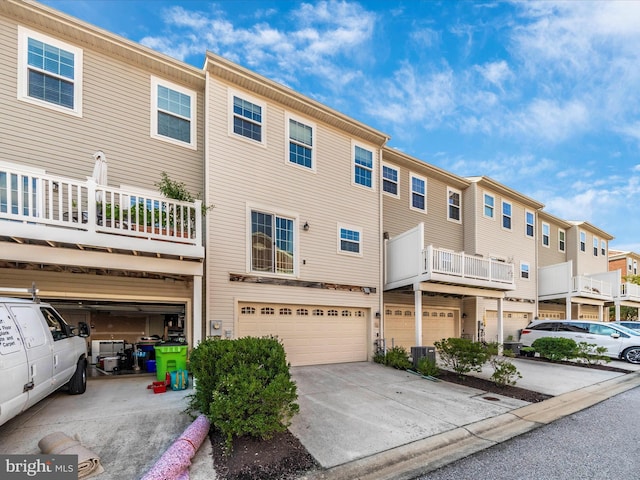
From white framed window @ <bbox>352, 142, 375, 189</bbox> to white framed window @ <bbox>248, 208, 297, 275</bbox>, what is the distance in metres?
3.25

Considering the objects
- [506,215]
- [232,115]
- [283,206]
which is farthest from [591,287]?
[232,115]

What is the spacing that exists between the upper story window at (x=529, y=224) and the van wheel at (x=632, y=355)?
724cm

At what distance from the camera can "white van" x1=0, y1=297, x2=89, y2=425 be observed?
3600 millimetres

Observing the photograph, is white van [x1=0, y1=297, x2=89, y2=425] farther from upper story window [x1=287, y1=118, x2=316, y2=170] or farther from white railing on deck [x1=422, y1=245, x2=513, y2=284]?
white railing on deck [x1=422, y1=245, x2=513, y2=284]

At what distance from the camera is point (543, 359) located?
12320mm

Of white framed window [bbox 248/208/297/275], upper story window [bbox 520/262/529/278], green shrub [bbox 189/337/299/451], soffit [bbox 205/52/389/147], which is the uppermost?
soffit [bbox 205/52/389/147]

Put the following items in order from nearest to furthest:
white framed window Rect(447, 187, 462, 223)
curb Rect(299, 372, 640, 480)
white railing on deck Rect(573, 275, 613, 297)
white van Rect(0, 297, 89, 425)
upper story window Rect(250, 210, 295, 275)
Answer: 1. white van Rect(0, 297, 89, 425)
2. curb Rect(299, 372, 640, 480)
3. upper story window Rect(250, 210, 295, 275)
4. white framed window Rect(447, 187, 462, 223)
5. white railing on deck Rect(573, 275, 613, 297)

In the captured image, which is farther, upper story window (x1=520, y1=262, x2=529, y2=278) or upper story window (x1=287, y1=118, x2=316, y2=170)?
upper story window (x1=520, y1=262, x2=529, y2=278)

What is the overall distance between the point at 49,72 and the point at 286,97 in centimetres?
571

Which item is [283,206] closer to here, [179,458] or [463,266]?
[463,266]

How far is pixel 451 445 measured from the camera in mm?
4539

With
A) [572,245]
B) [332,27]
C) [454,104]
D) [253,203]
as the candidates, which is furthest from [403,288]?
[572,245]

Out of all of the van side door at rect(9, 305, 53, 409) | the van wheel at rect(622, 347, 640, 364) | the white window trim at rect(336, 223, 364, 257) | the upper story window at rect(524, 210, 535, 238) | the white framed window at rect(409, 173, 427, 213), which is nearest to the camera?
the van side door at rect(9, 305, 53, 409)

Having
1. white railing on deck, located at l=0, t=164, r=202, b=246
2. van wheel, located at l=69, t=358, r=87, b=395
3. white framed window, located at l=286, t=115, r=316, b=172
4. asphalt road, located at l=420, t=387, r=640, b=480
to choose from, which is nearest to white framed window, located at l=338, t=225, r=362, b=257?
white framed window, located at l=286, t=115, r=316, b=172
